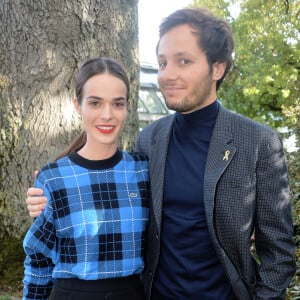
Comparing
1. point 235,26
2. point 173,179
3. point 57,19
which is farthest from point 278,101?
point 173,179

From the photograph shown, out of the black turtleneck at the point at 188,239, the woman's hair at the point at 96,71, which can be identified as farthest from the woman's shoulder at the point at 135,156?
the woman's hair at the point at 96,71

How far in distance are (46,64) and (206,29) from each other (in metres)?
1.77

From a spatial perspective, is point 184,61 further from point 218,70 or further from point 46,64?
point 46,64

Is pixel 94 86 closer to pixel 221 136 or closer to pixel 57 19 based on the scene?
pixel 221 136

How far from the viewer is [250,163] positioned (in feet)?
7.30

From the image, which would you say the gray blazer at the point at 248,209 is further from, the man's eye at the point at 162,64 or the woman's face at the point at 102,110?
the man's eye at the point at 162,64

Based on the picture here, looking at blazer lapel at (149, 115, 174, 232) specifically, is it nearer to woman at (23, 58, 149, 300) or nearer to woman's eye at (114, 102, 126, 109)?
woman at (23, 58, 149, 300)

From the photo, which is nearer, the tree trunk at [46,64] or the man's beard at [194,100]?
the man's beard at [194,100]

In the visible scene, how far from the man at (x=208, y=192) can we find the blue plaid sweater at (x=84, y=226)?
0.12 m

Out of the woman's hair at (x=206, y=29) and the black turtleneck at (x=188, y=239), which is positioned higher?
the woman's hair at (x=206, y=29)

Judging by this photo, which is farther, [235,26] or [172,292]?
[235,26]

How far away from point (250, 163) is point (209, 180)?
0.71ft

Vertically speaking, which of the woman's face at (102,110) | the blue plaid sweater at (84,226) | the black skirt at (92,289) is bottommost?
the black skirt at (92,289)

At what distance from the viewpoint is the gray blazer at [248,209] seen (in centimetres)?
Answer: 221
